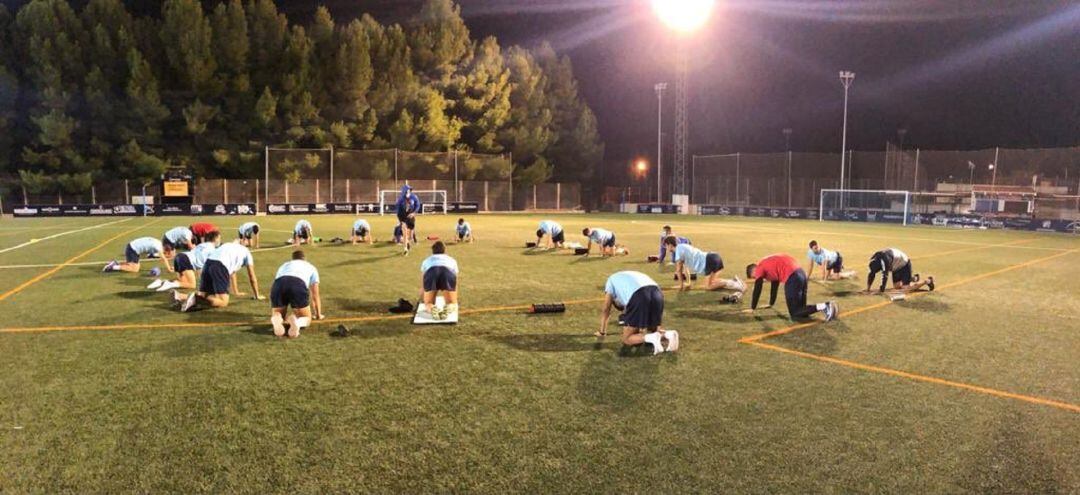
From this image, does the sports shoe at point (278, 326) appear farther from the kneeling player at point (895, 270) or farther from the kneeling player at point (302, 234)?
the kneeling player at point (302, 234)

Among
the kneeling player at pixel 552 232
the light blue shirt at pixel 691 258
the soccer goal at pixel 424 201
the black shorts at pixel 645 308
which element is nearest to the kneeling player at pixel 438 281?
the black shorts at pixel 645 308

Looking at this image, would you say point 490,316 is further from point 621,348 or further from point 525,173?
point 525,173

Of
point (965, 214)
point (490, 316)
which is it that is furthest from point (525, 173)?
point (490, 316)

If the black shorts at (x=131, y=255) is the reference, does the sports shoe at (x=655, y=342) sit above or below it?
below

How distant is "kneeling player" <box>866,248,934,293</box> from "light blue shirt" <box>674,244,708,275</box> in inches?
131

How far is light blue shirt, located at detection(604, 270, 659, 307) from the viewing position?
8805mm

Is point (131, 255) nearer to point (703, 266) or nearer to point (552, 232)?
point (552, 232)

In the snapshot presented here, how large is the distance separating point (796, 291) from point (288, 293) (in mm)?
7929

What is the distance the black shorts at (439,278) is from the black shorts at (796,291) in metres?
5.48

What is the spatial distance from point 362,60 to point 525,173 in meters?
17.9

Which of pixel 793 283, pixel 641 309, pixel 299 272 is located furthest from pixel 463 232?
pixel 641 309

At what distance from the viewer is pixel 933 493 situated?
4.90 metres

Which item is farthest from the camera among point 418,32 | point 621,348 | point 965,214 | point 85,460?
point 418,32

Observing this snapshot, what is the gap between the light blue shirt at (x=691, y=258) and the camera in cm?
1413
